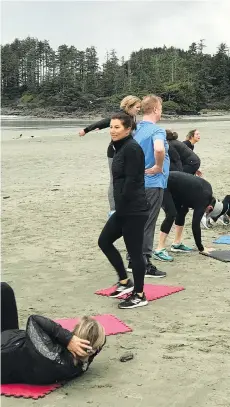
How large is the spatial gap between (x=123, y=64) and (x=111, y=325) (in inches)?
4950

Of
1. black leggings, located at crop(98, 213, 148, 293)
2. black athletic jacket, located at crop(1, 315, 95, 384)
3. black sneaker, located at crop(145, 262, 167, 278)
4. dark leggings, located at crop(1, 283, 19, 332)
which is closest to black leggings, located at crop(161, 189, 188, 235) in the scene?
black sneaker, located at crop(145, 262, 167, 278)

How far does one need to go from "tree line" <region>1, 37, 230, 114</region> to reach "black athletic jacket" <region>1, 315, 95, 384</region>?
261ft

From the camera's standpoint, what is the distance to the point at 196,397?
3469 mm

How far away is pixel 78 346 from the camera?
11.8 ft

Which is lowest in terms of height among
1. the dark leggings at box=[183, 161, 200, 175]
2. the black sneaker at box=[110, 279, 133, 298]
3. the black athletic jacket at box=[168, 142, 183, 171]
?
the black sneaker at box=[110, 279, 133, 298]

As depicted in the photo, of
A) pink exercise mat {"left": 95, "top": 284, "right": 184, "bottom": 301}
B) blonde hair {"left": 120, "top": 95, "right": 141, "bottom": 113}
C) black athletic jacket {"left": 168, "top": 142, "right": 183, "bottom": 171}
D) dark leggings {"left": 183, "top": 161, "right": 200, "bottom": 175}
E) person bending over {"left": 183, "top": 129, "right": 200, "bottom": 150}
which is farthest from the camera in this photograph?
person bending over {"left": 183, "top": 129, "right": 200, "bottom": 150}

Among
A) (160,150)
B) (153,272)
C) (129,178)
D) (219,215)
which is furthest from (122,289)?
(219,215)

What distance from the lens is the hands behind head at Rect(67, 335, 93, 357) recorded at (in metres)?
→ 3.61

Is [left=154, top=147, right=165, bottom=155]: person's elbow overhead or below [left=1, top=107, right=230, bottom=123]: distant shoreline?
below

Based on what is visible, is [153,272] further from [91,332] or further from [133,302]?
[91,332]

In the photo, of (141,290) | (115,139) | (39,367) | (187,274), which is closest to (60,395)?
(39,367)

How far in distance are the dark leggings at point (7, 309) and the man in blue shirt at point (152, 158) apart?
2.38m

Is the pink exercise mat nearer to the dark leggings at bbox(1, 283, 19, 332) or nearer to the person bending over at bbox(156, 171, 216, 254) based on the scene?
the person bending over at bbox(156, 171, 216, 254)

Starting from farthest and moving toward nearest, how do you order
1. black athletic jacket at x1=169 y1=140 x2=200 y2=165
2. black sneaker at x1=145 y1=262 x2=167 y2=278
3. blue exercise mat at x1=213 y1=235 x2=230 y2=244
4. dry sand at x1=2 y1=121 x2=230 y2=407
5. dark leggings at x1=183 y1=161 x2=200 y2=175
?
dark leggings at x1=183 y1=161 x2=200 y2=175 < black athletic jacket at x1=169 y1=140 x2=200 y2=165 < blue exercise mat at x1=213 y1=235 x2=230 y2=244 < black sneaker at x1=145 y1=262 x2=167 y2=278 < dry sand at x1=2 y1=121 x2=230 y2=407
